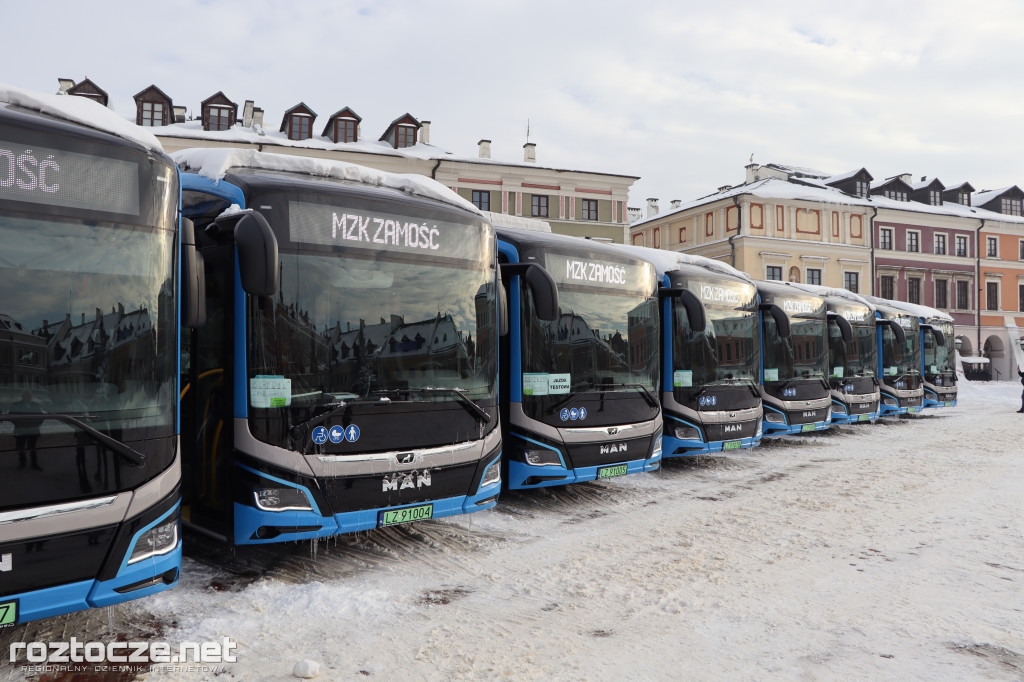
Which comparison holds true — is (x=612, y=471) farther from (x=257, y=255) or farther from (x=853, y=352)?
(x=853, y=352)

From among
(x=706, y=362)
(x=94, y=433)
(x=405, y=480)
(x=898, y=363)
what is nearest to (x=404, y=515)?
(x=405, y=480)

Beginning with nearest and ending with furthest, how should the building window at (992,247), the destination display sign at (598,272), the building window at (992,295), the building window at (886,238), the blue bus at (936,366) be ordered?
the destination display sign at (598,272)
the blue bus at (936,366)
the building window at (886,238)
the building window at (992,295)
the building window at (992,247)

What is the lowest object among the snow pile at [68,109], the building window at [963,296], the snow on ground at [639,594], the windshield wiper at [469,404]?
the snow on ground at [639,594]

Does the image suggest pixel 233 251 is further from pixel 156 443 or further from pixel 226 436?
pixel 156 443

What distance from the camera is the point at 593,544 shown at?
22.6ft

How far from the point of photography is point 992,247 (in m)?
51.3

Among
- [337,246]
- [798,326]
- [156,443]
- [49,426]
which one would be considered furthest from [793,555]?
[798,326]

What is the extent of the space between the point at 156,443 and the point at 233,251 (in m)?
1.67

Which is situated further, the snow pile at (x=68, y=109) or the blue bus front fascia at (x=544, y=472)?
the blue bus front fascia at (x=544, y=472)

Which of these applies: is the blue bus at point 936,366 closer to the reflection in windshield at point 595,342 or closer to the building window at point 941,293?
the reflection in windshield at point 595,342

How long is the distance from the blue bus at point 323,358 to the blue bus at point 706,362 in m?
4.65

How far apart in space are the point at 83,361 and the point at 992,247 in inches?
2309

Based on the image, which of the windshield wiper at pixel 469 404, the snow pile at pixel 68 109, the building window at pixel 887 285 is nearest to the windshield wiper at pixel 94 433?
the snow pile at pixel 68 109

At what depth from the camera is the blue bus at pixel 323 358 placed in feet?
17.3
